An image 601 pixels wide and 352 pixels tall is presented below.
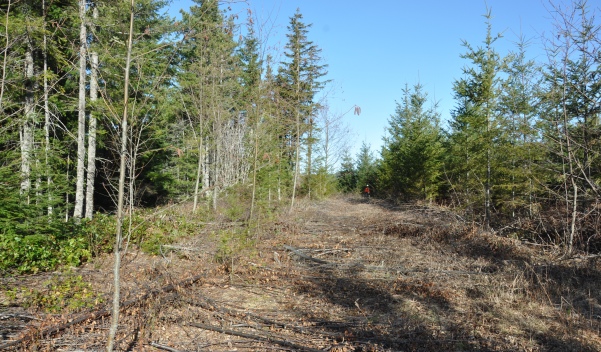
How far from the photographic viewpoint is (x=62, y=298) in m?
4.95

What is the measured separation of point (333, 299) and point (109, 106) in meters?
4.55

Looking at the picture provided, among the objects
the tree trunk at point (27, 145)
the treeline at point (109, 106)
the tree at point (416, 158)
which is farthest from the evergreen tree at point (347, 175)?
the tree trunk at point (27, 145)

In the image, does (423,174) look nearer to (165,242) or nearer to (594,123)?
(594,123)

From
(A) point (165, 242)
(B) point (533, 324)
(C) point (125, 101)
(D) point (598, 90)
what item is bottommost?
(B) point (533, 324)

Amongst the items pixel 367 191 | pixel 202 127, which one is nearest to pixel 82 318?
pixel 202 127

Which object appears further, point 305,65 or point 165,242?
point 305,65

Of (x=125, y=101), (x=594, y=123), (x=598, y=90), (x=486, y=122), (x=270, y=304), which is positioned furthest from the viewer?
(x=486, y=122)

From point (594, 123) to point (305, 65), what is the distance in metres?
11.4

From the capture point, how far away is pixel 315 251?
28.8 ft

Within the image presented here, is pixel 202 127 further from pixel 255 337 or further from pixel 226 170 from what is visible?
pixel 255 337

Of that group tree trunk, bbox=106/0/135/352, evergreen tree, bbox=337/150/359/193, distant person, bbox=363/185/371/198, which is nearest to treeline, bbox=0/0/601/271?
tree trunk, bbox=106/0/135/352

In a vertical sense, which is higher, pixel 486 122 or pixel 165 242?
pixel 486 122

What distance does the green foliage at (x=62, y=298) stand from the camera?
472 centimetres

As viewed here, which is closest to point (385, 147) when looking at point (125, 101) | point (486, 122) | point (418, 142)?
point (418, 142)
